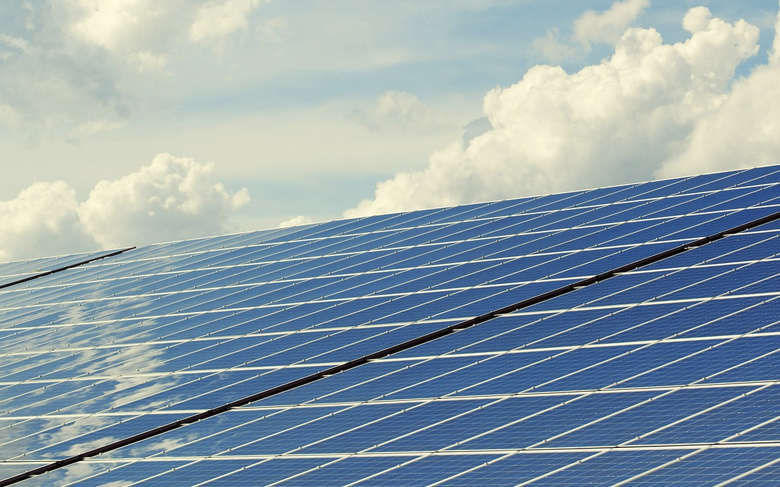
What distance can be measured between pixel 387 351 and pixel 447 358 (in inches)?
86.0

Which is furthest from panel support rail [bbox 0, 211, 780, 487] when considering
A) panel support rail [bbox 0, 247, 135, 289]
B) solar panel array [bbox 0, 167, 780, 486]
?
panel support rail [bbox 0, 247, 135, 289]

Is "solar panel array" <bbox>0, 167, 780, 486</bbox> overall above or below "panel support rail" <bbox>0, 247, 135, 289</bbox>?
below

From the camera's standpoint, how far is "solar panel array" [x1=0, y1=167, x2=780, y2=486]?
19.4 m

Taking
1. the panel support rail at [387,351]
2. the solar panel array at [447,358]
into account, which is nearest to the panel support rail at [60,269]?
the solar panel array at [447,358]

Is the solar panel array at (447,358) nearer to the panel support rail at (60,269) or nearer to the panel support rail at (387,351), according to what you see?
the panel support rail at (387,351)

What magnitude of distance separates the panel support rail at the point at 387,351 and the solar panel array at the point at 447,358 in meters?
0.07

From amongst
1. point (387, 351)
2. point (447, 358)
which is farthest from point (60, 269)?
point (447, 358)

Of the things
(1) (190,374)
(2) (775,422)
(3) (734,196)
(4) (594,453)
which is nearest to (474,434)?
(4) (594,453)

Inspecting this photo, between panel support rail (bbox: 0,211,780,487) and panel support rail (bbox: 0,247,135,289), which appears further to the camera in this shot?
panel support rail (bbox: 0,247,135,289)

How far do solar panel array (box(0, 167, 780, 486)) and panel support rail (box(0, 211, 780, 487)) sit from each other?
0.23 ft

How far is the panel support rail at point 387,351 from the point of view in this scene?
2445 centimetres

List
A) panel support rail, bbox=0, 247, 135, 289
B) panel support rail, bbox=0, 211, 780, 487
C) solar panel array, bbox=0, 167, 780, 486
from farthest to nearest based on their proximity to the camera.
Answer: panel support rail, bbox=0, 247, 135, 289
panel support rail, bbox=0, 211, 780, 487
solar panel array, bbox=0, 167, 780, 486

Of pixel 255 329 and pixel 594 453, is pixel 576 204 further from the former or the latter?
pixel 594 453

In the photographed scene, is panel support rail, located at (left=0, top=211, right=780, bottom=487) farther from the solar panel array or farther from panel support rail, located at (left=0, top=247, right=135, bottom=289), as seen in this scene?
panel support rail, located at (left=0, top=247, right=135, bottom=289)
